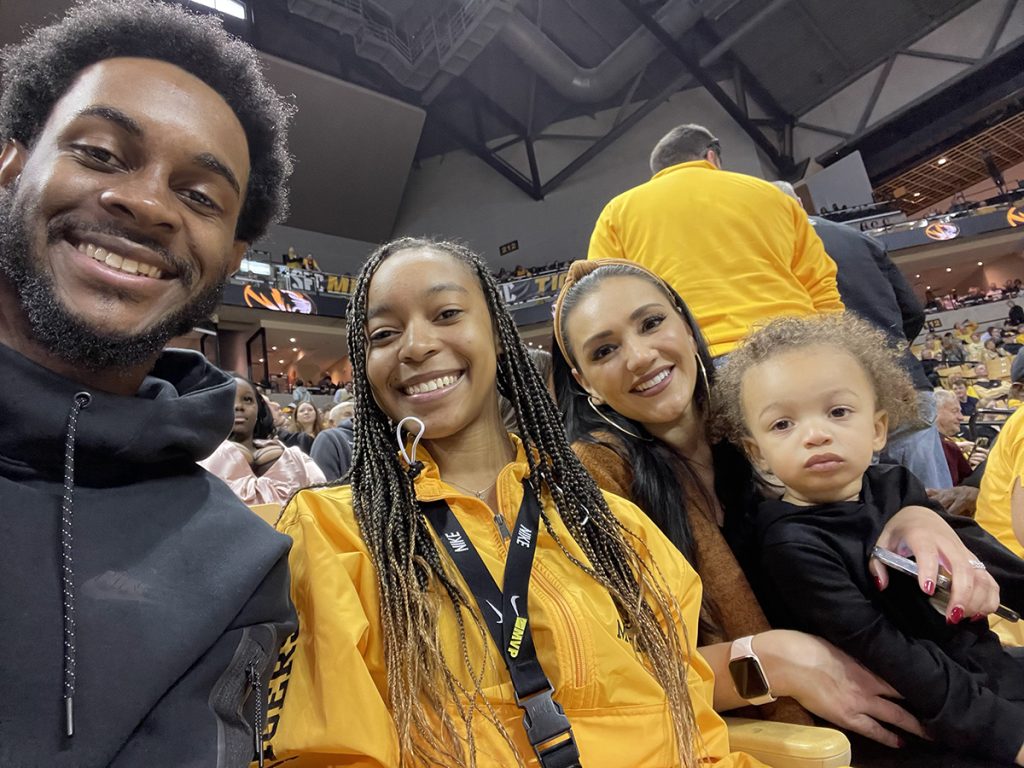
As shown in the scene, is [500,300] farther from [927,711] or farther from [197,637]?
[927,711]

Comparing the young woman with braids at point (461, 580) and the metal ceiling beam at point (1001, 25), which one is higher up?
the metal ceiling beam at point (1001, 25)

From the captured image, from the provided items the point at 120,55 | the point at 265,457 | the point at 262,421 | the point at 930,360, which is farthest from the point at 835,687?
the point at 930,360

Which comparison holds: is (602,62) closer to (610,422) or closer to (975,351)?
(975,351)

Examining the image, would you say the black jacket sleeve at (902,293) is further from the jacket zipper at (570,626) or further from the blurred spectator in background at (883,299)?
the jacket zipper at (570,626)

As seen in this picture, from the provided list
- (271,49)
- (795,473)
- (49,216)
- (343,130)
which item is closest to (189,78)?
(49,216)

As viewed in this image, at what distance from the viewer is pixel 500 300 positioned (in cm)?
159

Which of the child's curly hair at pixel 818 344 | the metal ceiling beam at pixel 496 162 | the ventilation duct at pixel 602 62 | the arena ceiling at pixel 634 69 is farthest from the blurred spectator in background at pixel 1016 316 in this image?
the child's curly hair at pixel 818 344

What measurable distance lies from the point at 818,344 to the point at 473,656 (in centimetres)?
108

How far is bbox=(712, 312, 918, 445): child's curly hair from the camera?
156cm

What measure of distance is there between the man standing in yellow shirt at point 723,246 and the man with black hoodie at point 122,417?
1455 millimetres

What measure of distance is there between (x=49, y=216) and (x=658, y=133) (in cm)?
1852

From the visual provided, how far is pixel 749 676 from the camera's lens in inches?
53.9

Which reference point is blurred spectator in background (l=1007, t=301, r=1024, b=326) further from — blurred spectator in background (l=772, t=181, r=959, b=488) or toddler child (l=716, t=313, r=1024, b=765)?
toddler child (l=716, t=313, r=1024, b=765)

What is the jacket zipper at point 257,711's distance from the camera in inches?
33.5
